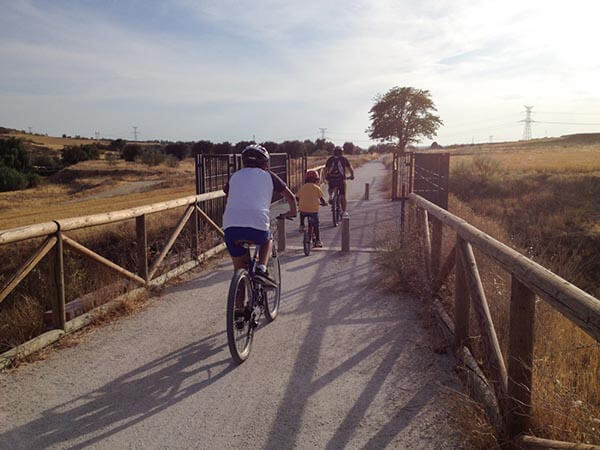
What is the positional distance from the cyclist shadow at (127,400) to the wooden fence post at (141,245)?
2.27 metres

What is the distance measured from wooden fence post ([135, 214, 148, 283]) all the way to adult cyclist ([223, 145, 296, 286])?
233cm

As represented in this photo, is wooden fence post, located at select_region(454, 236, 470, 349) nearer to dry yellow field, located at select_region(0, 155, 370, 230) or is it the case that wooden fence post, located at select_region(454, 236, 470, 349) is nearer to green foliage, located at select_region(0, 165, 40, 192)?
dry yellow field, located at select_region(0, 155, 370, 230)

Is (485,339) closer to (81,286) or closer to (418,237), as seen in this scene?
(418,237)

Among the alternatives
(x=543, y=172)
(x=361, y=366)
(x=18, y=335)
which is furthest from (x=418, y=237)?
(x=543, y=172)

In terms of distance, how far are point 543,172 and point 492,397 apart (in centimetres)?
3078

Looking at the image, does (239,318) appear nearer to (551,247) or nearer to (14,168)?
(551,247)

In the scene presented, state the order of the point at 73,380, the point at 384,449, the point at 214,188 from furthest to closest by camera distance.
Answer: the point at 214,188
the point at 73,380
the point at 384,449

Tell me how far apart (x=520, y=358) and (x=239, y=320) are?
2.47 meters

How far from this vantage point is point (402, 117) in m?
60.9

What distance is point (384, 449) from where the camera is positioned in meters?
3.49

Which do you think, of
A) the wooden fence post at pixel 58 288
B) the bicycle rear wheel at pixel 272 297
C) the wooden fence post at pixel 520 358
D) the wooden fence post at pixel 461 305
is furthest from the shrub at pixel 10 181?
the wooden fence post at pixel 520 358

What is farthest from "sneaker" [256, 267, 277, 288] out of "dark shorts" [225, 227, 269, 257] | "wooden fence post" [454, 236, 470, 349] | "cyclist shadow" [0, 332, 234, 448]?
"wooden fence post" [454, 236, 470, 349]

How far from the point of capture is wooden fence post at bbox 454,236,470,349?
490 cm

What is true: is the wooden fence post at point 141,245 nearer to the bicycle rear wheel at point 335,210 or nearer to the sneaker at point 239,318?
the sneaker at point 239,318
